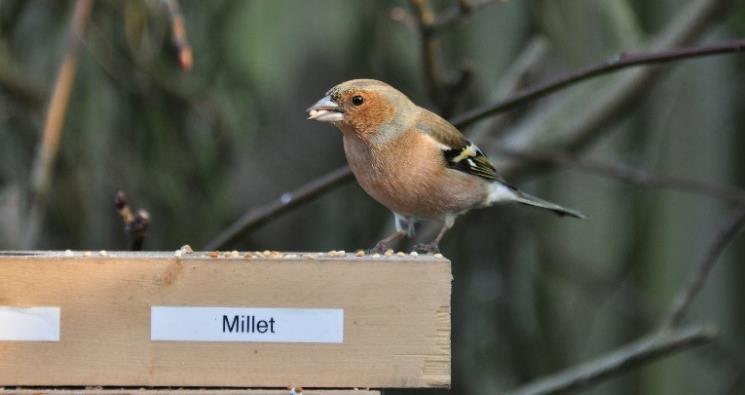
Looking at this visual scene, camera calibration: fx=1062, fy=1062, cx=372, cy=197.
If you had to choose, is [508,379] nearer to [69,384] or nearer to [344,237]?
[344,237]

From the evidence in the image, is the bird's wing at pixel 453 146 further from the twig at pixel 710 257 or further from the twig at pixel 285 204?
the twig at pixel 710 257

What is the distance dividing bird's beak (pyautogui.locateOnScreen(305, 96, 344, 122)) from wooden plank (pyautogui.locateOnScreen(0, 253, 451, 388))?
0.81 meters

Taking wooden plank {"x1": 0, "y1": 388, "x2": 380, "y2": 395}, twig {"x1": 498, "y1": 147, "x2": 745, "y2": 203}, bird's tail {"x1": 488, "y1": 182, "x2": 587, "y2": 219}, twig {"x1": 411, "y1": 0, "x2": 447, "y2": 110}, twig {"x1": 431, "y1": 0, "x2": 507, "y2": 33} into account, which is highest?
twig {"x1": 431, "y1": 0, "x2": 507, "y2": 33}

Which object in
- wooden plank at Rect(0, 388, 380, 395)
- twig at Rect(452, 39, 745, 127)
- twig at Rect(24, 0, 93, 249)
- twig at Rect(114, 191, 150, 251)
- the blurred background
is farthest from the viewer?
the blurred background

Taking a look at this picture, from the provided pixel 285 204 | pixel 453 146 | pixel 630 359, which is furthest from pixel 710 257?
pixel 285 204

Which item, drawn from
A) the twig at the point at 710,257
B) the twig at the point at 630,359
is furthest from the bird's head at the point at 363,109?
the twig at the point at 630,359

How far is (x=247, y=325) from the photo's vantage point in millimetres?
2217

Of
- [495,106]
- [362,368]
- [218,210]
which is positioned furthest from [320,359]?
[218,210]

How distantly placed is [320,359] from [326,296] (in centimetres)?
13

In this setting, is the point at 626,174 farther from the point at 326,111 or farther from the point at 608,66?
the point at 326,111

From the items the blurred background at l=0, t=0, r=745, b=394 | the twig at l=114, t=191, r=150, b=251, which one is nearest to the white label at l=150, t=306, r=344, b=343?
the twig at l=114, t=191, r=150, b=251

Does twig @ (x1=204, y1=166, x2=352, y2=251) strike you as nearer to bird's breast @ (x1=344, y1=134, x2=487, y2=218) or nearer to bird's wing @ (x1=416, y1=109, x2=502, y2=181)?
bird's breast @ (x1=344, y1=134, x2=487, y2=218)

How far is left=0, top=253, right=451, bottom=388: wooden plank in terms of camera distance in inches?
87.4

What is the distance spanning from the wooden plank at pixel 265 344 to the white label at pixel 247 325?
14 millimetres
